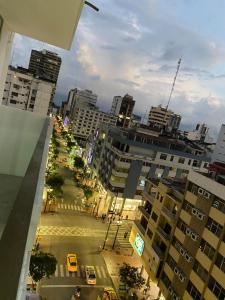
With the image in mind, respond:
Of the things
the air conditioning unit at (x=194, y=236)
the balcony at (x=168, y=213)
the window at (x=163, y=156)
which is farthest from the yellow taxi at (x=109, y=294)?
the window at (x=163, y=156)

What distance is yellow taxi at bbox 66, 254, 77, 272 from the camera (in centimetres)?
3198

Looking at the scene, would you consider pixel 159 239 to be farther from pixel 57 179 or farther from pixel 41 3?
pixel 41 3

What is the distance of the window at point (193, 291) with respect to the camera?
22.6 meters

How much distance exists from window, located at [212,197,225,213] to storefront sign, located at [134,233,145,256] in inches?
472

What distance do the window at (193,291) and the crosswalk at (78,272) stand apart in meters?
11.3

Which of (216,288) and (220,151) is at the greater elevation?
(220,151)

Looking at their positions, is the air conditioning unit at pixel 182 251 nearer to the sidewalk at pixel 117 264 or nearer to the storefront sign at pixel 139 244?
the storefront sign at pixel 139 244

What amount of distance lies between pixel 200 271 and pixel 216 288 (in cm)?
223

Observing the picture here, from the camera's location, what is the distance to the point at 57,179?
48.5 m

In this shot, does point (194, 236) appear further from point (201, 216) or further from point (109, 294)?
point (109, 294)

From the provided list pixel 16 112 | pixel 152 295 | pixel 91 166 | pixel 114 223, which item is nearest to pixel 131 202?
pixel 114 223

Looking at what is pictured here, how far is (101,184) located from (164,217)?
96.8 ft

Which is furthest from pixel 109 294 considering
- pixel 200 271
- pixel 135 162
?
pixel 135 162

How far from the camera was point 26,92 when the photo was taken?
2820 inches
